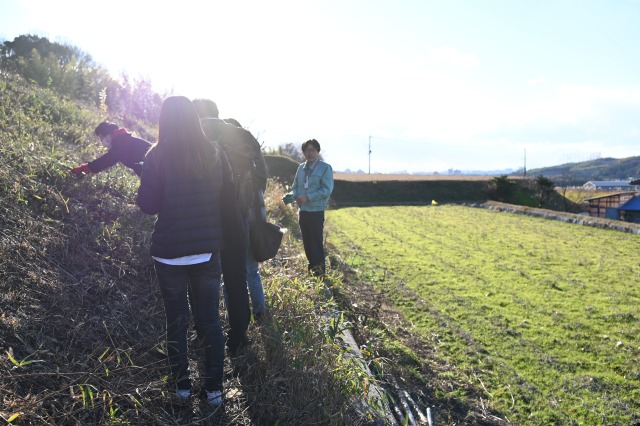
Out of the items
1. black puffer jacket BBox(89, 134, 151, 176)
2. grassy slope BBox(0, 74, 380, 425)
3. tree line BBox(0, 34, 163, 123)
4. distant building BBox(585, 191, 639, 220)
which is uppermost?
tree line BBox(0, 34, 163, 123)

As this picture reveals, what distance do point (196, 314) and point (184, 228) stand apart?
20.7 inches

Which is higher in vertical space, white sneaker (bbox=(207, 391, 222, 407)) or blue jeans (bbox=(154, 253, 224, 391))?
blue jeans (bbox=(154, 253, 224, 391))

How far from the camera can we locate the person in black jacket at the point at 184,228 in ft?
8.03

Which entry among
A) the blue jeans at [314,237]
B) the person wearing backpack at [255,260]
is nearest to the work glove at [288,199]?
the blue jeans at [314,237]

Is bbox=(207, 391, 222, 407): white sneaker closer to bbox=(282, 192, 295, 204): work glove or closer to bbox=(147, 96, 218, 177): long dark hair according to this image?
bbox=(147, 96, 218, 177): long dark hair

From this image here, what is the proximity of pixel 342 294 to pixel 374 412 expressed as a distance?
2.66 metres

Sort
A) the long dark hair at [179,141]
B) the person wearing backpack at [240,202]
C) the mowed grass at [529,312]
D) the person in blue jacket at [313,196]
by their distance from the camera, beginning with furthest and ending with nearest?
the person in blue jacket at [313,196]
the mowed grass at [529,312]
the person wearing backpack at [240,202]
the long dark hair at [179,141]

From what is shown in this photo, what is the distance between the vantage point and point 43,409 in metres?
1.96

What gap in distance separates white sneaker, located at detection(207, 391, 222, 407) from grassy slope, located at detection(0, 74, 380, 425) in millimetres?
62

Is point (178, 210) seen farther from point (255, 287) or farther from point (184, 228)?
point (255, 287)

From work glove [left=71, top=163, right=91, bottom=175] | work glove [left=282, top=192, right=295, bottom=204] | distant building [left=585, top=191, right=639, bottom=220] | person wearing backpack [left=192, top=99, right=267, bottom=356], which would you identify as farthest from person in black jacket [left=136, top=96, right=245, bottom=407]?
distant building [left=585, top=191, right=639, bottom=220]

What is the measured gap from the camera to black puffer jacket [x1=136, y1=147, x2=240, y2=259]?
245 cm

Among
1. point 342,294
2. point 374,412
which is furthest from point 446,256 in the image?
point 374,412

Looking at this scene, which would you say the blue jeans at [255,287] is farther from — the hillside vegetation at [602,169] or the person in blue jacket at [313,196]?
the hillside vegetation at [602,169]
